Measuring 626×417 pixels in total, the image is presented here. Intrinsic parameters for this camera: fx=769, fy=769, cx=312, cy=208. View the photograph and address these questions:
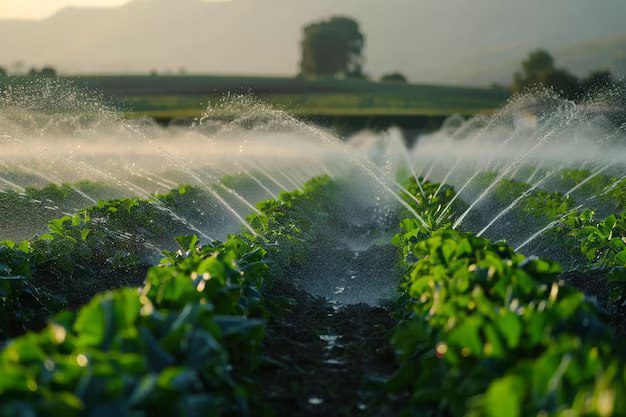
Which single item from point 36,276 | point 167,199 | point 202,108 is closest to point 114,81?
point 202,108

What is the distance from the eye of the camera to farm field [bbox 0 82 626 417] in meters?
3.33

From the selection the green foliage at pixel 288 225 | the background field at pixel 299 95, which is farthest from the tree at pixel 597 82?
the green foliage at pixel 288 225

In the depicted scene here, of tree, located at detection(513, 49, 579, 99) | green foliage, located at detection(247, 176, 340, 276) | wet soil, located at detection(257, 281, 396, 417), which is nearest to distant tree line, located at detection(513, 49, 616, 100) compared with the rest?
tree, located at detection(513, 49, 579, 99)

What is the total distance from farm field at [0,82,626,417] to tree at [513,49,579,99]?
116 feet

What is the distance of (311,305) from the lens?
802 centimetres

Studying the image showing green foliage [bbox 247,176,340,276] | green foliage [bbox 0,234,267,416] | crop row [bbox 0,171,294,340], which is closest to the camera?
green foliage [bbox 0,234,267,416]

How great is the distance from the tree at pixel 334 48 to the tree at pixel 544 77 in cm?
2964

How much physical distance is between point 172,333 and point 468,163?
25094 millimetres

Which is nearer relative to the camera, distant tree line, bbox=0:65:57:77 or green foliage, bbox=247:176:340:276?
green foliage, bbox=247:176:340:276

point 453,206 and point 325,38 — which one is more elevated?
point 325,38

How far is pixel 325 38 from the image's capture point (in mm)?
103000

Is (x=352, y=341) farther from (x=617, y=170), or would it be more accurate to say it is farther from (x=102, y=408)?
(x=617, y=170)

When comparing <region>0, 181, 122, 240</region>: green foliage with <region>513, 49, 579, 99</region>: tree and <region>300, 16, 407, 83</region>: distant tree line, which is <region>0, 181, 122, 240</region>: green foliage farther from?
<region>300, 16, 407, 83</region>: distant tree line

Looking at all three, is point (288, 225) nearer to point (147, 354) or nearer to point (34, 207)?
point (34, 207)
